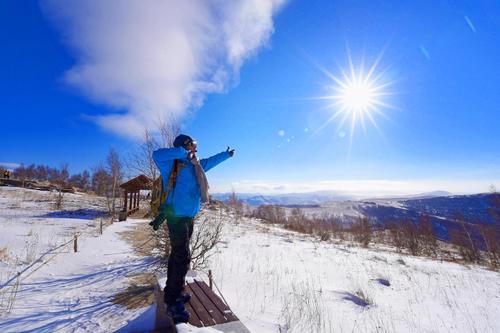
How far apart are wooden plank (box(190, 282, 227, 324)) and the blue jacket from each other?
1.18m

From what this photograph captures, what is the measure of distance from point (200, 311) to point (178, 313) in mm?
365

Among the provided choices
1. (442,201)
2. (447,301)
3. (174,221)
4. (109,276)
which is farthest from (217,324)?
(442,201)

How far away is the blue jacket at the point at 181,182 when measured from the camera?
292 centimetres

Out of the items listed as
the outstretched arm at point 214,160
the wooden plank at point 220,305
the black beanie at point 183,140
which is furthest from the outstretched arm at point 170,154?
the wooden plank at point 220,305

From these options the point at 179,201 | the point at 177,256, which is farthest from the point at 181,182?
the point at 177,256

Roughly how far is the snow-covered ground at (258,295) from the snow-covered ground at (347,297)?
28mm

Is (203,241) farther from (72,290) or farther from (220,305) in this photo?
(220,305)

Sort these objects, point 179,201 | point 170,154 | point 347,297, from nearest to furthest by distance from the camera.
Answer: point 170,154 → point 179,201 → point 347,297

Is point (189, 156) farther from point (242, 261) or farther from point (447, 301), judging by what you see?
point (447, 301)

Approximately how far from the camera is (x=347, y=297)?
6273mm

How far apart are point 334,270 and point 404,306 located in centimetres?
306

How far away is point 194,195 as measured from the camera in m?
3.11

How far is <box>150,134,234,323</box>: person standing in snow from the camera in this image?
9.86ft

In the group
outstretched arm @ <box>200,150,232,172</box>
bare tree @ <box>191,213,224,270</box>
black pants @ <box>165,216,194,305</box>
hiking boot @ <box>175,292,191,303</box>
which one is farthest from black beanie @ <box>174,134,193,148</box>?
bare tree @ <box>191,213,224,270</box>
